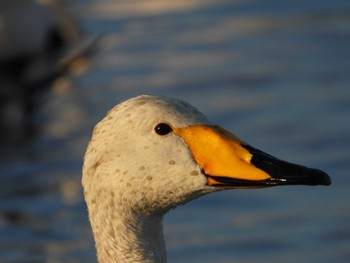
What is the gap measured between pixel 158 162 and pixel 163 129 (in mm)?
141

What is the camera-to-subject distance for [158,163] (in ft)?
20.8

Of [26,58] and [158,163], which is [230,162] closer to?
[158,163]

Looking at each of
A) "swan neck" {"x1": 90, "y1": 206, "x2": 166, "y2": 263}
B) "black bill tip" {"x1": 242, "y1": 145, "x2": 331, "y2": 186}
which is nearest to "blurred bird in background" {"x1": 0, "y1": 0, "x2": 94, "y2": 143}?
"swan neck" {"x1": 90, "y1": 206, "x2": 166, "y2": 263}

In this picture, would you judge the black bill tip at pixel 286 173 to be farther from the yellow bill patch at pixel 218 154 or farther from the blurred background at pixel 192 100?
the blurred background at pixel 192 100

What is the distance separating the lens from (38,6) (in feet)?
50.8

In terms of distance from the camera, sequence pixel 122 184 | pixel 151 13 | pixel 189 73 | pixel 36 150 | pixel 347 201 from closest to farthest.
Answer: pixel 122 184 → pixel 347 201 → pixel 36 150 → pixel 189 73 → pixel 151 13

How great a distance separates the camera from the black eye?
6.36 meters

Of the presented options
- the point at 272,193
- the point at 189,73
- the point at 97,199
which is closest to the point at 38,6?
the point at 189,73

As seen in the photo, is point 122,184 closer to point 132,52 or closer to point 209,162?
point 209,162

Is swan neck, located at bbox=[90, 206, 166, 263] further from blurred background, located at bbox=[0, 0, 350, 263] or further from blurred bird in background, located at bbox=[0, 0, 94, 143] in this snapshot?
Answer: blurred bird in background, located at bbox=[0, 0, 94, 143]

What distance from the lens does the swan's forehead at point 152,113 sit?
634cm

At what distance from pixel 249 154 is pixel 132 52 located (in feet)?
29.4

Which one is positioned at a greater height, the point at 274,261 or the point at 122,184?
the point at 274,261

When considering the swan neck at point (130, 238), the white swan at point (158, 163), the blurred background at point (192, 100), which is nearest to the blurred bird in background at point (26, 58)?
the blurred background at point (192, 100)
